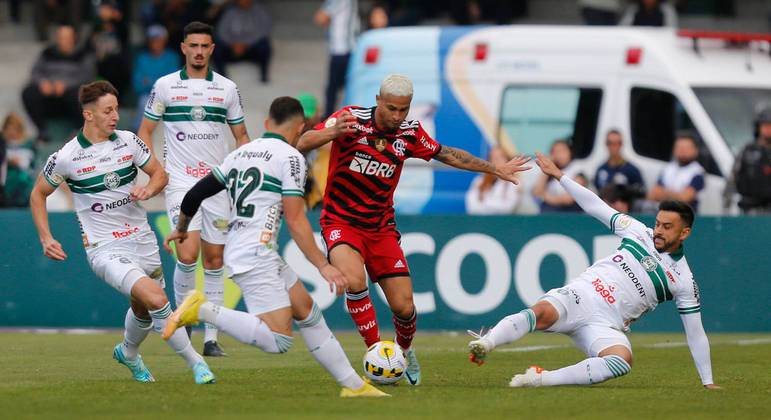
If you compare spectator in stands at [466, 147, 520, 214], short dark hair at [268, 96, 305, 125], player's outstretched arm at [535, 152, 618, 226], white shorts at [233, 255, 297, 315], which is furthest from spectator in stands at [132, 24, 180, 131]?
white shorts at [233, 255, 297, 315]

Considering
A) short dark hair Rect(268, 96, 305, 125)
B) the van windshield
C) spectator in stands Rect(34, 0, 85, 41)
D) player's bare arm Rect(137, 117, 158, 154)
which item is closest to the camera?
short dark hair Rect(268, 96, 305, 125)

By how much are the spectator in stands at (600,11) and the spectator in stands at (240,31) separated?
543 centimetres

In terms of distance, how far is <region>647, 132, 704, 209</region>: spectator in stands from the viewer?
50.5ft

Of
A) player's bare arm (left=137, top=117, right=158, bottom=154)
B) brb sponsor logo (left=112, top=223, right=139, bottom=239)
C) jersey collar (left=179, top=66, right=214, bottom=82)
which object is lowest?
brb sponsor logo (left=112, top=223, right=139, bottom=239)

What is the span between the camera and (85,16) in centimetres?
2442

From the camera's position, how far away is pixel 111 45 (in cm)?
2098

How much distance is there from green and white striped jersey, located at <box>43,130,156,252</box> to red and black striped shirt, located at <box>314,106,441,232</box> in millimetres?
1482

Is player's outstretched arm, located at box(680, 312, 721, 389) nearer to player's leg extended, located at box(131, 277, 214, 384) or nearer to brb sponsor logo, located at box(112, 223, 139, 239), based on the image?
player's leg extended, located at box(131, 277, 214, 384)

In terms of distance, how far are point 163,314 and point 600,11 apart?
12.3 metres

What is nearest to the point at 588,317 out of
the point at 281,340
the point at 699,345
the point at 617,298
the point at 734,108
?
the point at 617,298

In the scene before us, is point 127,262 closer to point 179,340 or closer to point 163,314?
point 163,314

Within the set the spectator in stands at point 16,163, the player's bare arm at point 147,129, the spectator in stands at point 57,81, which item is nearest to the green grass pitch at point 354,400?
the player's bare arm at point 147,129

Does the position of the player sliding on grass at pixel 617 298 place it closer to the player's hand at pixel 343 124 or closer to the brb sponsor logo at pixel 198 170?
Answer: the player's hand at pixel 343 124

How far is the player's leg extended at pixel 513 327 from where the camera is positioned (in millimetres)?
8484
